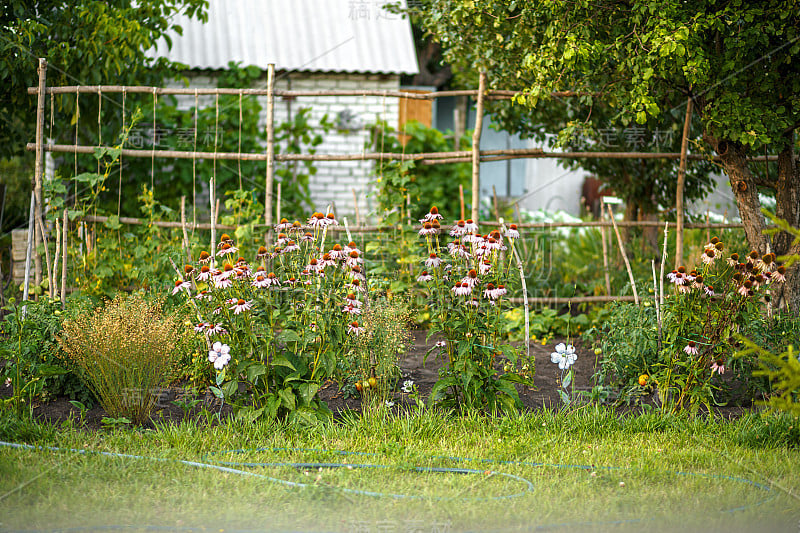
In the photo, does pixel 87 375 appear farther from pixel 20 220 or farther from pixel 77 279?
pixel 20 220

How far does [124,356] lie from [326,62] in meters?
6.66

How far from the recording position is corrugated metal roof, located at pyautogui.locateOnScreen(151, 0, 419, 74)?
9698 mm

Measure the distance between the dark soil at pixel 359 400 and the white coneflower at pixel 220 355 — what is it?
0.33 meters

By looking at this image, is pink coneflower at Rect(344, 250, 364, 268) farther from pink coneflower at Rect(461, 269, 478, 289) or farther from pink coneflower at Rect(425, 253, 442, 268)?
pink coneflower at Rect(461, 269, 478, 289)

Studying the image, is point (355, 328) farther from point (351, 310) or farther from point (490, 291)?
point (490, 291)

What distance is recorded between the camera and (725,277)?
4465mm

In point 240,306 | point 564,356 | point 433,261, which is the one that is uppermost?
point 433,261

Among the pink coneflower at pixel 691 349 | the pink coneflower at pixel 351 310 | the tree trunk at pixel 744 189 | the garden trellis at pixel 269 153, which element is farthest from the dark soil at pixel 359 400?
the tree trunk at pixel 744 189

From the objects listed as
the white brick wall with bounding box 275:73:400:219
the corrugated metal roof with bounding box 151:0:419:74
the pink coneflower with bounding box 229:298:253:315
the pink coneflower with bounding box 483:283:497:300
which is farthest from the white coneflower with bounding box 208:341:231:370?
the corrugated metal roof with bounding box 151:0:419:74

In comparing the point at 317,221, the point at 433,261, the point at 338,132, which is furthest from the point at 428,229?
the point at 338,132

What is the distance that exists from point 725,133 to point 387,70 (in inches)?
220

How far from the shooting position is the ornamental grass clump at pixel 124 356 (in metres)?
3.89

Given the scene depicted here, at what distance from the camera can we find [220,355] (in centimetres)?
386

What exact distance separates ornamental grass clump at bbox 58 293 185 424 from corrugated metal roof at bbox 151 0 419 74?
5.70m
